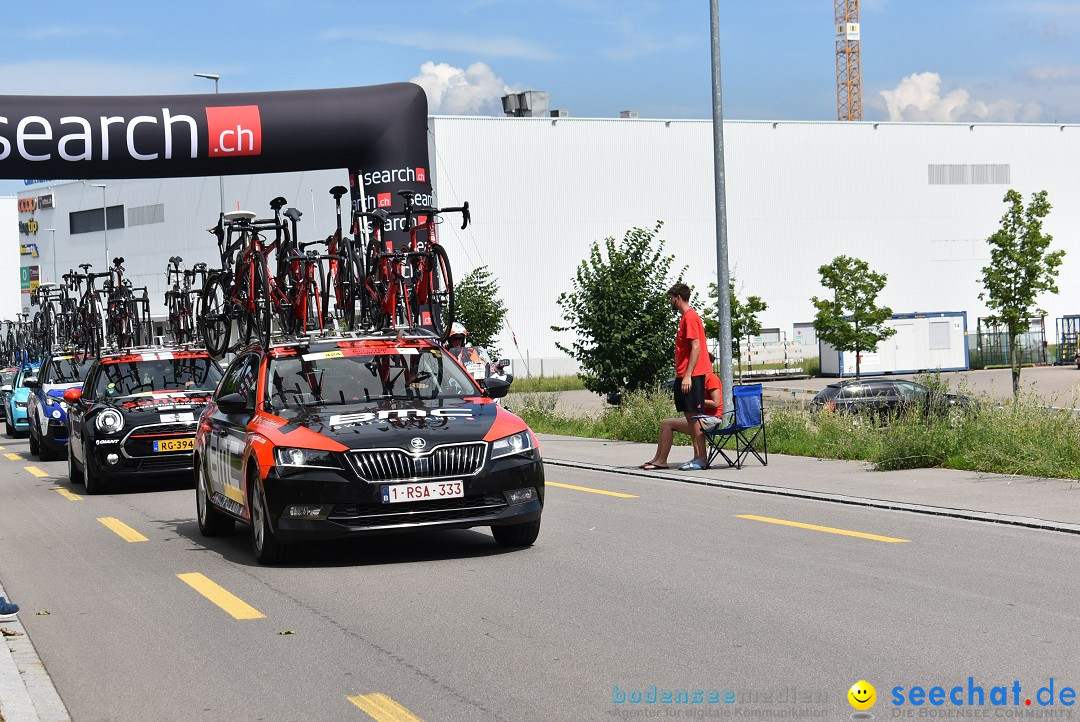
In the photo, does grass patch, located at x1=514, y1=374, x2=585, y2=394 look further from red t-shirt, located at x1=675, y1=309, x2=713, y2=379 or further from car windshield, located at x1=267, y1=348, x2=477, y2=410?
car windshield, located at x1=267, y1=348, x2=477, y2=410

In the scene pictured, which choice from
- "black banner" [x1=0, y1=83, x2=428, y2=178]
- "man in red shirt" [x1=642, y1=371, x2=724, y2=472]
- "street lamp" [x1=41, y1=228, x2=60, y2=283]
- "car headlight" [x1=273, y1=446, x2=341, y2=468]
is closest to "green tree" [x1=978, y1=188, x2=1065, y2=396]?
"black banner" [x1=0, y1=83, x2=428, y2=178]

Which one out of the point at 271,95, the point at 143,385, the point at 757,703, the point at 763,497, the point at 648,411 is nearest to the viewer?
the point at 757,703

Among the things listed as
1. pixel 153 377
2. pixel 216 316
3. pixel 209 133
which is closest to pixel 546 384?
pixel 209 133

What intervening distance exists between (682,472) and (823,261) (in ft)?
191

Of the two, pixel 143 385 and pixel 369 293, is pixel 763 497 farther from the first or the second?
pixel 143 385

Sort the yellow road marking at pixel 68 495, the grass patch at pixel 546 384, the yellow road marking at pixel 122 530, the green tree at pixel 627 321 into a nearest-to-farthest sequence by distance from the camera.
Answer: the yellow road marking at pixel 122 530
the yellow road marking at pixel 68 495
the green tree at pixel 627 321
the grass patch at pixel 546 384

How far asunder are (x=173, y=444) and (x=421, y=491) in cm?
783

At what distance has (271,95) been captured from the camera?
19250mm

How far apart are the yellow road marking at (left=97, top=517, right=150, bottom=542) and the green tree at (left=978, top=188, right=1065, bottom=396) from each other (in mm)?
31858

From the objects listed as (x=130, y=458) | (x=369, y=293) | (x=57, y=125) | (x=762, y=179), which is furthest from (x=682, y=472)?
(x=762, y=179)

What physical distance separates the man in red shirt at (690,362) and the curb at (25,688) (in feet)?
30.3

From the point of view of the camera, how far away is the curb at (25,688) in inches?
225

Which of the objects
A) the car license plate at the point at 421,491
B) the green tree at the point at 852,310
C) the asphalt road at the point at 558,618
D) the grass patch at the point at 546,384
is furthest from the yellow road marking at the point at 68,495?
the grass patch at the point at 546,384

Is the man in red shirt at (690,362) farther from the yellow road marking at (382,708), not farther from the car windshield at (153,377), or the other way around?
the yellow road marking at (382,708)
